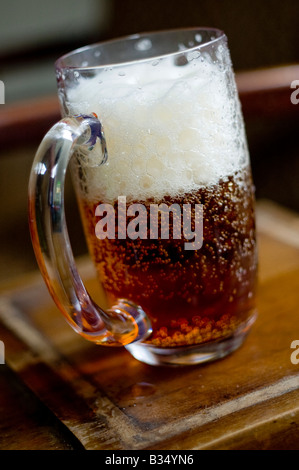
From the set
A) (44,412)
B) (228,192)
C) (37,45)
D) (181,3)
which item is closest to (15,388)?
(44,412)

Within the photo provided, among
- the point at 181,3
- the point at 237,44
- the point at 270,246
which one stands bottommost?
the point at 270,246

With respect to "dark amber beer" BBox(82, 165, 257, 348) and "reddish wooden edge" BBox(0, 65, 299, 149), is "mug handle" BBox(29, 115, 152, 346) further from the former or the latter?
"reddish wooden edge" BBox(0, 65, 299, 149)

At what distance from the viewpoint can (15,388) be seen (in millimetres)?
653

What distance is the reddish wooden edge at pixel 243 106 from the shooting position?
1.21 meters

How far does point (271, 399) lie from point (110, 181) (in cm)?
24

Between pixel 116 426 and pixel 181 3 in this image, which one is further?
pixel 181 3

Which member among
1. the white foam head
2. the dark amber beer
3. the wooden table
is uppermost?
the white foam head

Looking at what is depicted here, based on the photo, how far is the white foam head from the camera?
21.6 inches

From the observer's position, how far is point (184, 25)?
2.34 m

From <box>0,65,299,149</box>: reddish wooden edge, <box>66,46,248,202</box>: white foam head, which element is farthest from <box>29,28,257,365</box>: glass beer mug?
<box>0,65,299,149</box>: reddish wooden edge

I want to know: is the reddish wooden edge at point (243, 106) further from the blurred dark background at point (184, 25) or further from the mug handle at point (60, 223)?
the mug handle at point (60, 223)

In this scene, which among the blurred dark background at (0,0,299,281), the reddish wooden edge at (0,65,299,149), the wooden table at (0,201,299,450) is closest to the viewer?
the wooden table at (0,201,299,450)
